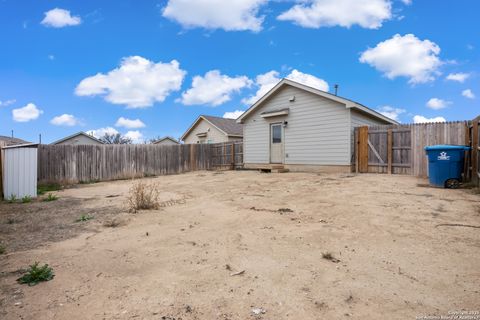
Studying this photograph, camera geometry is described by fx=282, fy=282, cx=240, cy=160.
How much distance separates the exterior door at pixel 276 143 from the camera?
1462cm

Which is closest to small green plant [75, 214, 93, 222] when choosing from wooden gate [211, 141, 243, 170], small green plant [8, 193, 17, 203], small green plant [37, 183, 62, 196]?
small green plant [8, 193, 17, 203]

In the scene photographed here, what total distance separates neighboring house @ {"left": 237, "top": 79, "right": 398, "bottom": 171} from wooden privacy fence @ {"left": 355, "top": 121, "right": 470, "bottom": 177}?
54 centimetres

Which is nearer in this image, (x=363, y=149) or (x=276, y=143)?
(x=363, y=149)

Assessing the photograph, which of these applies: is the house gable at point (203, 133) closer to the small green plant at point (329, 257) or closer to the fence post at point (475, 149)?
the fence post at point (475, 149)

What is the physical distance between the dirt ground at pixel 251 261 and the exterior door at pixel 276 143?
9.01 meters

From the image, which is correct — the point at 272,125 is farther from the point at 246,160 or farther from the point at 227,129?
the point at 227,129

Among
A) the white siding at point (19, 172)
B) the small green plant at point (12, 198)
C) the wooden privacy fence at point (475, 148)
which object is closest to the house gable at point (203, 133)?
the white siding at point (19, 172)

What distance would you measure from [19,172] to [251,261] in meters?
7.50

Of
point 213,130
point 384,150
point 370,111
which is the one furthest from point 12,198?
point 213,130

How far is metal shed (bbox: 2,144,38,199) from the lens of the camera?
738cm

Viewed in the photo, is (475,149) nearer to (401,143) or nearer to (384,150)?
(401,143)

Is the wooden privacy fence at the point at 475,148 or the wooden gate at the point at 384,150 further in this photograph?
A: the wooden gate at the point at 384,150

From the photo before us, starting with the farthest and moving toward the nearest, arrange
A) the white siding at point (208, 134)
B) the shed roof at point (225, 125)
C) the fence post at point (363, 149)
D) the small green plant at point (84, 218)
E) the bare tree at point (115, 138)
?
1. the bare tree at point (115, 138)
2. the white siding at point (208, 134)
3. the shed roof at point (225, 125)
4. the fence post at point (363, 149)
5. the small green plant at point (84, 218)

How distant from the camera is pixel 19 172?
7.49 meters
